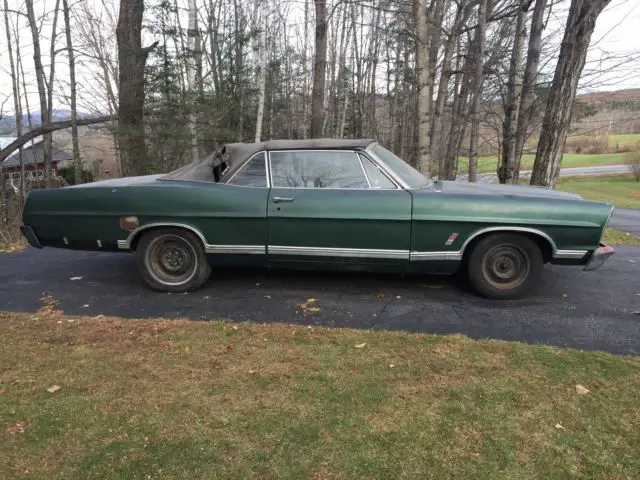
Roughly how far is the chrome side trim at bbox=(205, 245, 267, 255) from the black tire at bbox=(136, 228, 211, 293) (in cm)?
14

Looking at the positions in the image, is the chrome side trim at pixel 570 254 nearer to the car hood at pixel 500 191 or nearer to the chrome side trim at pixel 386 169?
the car hood at pixel 500 191

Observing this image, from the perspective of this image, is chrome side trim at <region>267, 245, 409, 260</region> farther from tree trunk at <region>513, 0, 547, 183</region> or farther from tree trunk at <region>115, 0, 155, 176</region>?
tree trunk at <region>115, 0, 155, 176</region>

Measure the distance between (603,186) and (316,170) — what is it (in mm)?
28812

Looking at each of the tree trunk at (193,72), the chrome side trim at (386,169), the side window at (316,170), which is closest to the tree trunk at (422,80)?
the chrome side trim at (386,169)

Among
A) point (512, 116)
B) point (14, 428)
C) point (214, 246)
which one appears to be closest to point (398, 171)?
point (214, 246)

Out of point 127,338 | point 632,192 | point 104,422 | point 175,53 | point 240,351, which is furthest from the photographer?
point 632,192

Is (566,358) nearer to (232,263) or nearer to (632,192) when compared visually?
(232,263)

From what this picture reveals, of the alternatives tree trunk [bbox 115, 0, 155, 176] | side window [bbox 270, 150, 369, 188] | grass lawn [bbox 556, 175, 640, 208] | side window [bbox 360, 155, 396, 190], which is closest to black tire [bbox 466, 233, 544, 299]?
side window [bbox 360, 155, 396, 190]

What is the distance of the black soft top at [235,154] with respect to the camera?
455 centimetres

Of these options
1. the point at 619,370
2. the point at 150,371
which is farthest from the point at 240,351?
the point at 619,370

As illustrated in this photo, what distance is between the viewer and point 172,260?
4.72 metres

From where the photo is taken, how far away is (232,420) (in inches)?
96.0

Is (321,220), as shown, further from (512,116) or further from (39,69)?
(39,69)

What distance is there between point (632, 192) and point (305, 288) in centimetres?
2631
